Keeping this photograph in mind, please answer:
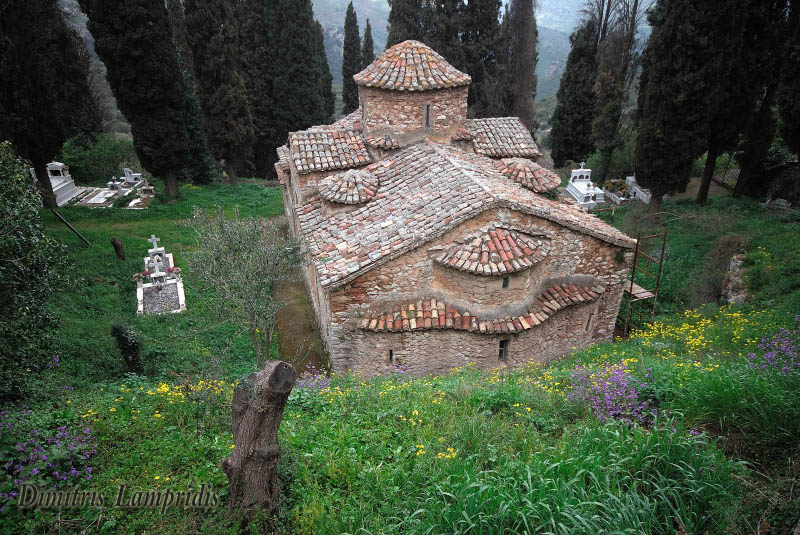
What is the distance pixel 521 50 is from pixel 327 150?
17581 millimetres

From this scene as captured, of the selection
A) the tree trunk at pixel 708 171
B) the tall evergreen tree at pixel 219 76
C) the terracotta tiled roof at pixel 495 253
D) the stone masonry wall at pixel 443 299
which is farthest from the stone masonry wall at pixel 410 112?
the tall evergreen tree at pixel 219 76

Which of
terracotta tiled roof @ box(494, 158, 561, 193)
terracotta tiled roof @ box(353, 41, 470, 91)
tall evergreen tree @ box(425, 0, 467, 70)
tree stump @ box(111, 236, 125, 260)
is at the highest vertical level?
tall evergreen tree @ box(425, 0, 467, 70)

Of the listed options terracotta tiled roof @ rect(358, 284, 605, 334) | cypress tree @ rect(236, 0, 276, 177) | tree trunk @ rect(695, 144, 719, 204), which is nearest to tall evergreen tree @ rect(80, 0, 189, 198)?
cypress tree @ rect(236, 0, 276, 177)

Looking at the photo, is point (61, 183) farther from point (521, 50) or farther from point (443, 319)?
point (521, 50)

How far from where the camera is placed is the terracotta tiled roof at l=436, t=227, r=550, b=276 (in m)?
9.91

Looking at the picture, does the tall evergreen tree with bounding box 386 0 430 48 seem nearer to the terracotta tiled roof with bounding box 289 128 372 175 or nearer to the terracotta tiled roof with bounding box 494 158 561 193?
the terracotta tiled roof with bounding box 289 128 372 175

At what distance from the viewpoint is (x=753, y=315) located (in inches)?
411

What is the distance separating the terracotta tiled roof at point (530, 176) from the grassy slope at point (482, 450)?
5581mm

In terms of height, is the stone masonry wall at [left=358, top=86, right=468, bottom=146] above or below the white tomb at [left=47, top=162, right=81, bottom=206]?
above

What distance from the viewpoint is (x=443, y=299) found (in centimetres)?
1077

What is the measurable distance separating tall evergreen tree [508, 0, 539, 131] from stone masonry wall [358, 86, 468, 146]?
13837 mm

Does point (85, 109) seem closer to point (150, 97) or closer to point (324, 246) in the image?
point (150, 97)

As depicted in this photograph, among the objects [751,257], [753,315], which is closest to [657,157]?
[751,257]

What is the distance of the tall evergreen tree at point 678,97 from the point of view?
53.5 feet
